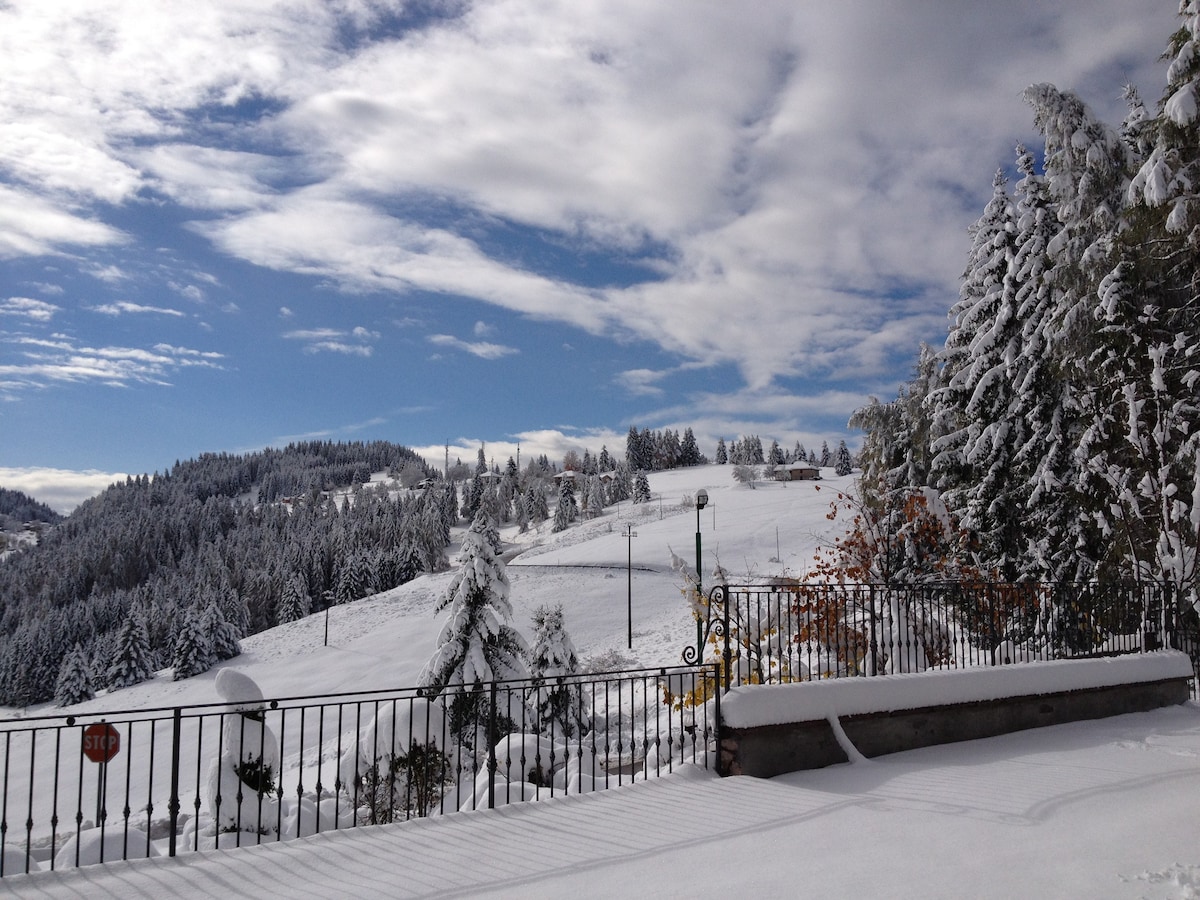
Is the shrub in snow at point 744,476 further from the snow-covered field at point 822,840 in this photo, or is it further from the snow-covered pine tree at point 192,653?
the snow-covered field at point 822,840

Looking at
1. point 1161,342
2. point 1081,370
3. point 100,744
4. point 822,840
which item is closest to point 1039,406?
point 1081,370

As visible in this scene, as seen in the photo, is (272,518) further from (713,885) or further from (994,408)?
(713,885)

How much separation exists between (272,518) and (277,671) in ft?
308

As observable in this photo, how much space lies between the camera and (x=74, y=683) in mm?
59781

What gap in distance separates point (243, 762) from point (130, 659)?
216ft

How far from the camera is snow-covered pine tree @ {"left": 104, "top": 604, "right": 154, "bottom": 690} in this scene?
194 feet

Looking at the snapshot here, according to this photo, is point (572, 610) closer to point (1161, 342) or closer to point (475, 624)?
point (475, 624)

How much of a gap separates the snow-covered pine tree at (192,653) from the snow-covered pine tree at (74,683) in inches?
392

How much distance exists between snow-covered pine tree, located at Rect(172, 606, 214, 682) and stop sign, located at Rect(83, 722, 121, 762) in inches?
2161

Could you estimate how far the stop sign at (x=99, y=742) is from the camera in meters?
5.16

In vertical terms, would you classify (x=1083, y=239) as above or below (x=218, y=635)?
above

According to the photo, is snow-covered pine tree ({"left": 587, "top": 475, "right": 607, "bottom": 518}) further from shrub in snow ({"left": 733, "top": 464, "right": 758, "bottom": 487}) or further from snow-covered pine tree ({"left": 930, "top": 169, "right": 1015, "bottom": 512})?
snow-covered pine tree ({"left": 930, "top": 169, "right": 1015, "bottom": 512})

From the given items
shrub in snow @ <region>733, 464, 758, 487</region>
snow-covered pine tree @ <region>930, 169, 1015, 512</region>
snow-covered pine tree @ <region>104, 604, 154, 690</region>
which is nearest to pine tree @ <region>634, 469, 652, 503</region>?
shrub in snow @ <region>733, 464, 758, 487</region>

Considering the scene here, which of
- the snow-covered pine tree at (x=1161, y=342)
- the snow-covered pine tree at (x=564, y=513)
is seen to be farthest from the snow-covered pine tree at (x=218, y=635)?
the snow-covered pine tree at (x=1161, y=342)
